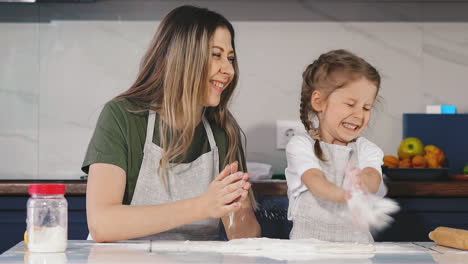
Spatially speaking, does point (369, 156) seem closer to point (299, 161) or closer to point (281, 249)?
point (299, 161)

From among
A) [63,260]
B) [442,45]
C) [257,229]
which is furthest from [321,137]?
[442,45]

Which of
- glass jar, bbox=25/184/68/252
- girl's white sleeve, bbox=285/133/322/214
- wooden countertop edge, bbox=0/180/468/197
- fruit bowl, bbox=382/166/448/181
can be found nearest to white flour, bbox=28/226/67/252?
glass jar, bbox=25/184/68/252

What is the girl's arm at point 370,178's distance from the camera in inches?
73.7

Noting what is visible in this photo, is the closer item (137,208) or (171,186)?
(137,208)

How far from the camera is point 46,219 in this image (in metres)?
1.39

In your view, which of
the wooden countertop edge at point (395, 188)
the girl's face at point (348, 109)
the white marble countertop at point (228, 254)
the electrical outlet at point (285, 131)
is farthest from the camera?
the electrical outlet at point (285, 131)

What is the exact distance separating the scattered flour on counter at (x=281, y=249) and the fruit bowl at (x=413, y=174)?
45.7 inches

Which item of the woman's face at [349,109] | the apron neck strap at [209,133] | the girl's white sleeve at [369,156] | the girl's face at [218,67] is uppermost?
the girl's face at [218,67]

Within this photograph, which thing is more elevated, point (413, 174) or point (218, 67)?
point (218, 67)

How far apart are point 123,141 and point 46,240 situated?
52cm

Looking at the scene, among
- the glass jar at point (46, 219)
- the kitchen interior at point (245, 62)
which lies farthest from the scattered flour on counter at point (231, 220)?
the kitchen interior at point (245, 62)

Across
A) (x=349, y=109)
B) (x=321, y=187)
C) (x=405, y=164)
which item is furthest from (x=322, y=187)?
(x=405, y=164)

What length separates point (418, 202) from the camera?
2521mm

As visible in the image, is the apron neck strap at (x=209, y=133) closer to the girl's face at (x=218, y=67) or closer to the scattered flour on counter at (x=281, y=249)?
the girl's face at (x=218, y=67)
